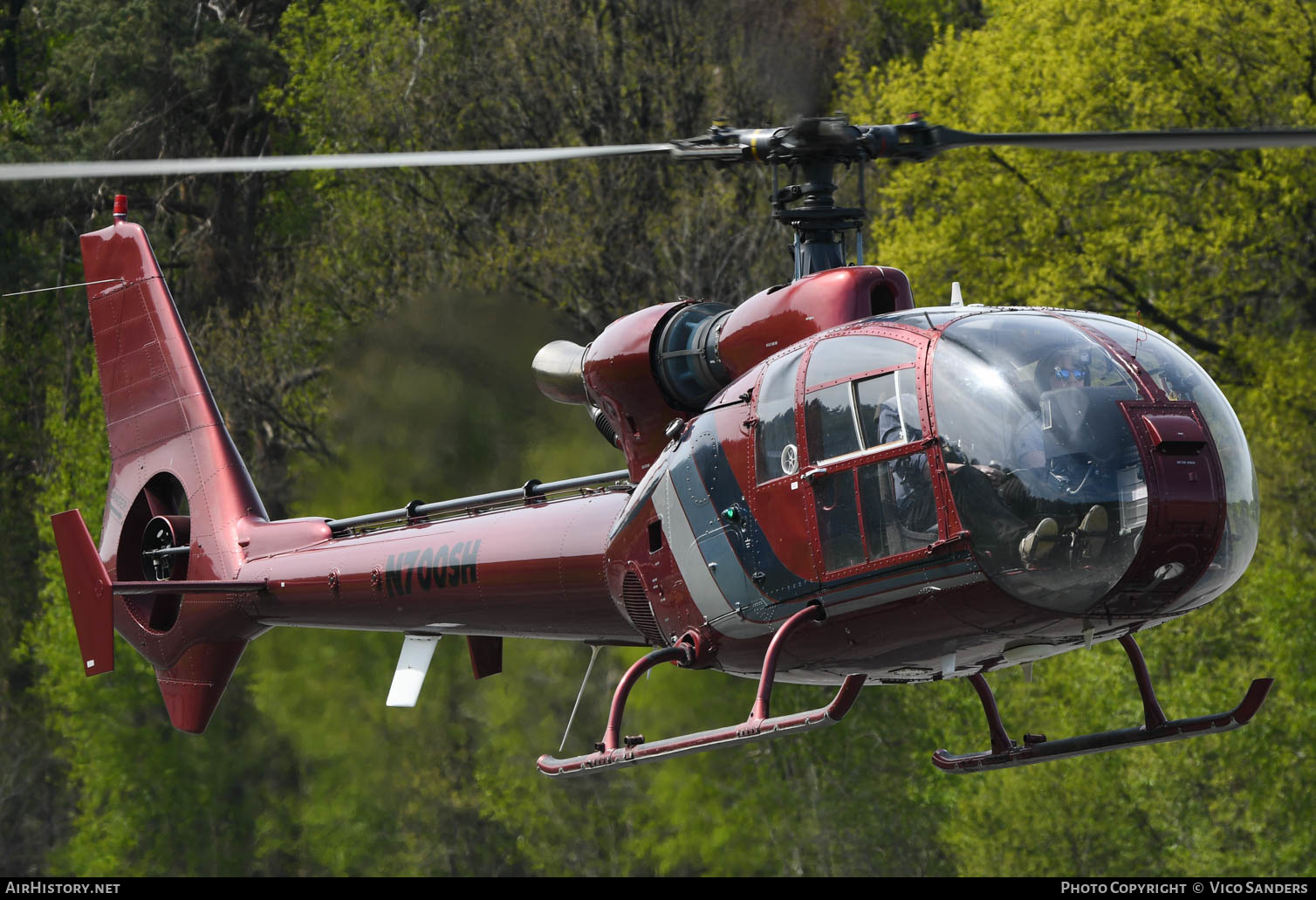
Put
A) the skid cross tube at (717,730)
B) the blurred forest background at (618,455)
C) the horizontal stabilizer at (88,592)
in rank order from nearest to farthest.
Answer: the skid cross tube at (717,730) < the horizontal stabilizer at (88,592) < the blurred forest background at (618,455)

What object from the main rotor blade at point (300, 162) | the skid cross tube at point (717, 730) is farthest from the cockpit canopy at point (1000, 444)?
the main rotor blade at point (300, 162)

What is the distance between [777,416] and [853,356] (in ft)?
1.79

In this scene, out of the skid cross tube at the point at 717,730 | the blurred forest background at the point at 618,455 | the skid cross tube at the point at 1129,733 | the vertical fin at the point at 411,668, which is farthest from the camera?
the blurred forest background at the point at 618,455

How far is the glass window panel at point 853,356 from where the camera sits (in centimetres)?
910

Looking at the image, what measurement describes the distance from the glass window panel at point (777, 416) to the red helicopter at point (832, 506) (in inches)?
0.6

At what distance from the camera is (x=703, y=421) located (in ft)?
33.4

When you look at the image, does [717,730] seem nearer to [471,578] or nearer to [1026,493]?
[1026,493]

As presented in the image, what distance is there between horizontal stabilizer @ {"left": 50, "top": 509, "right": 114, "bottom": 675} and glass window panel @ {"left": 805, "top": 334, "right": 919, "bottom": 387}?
6.14 metres

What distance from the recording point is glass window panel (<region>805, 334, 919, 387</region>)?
9102 millimetres

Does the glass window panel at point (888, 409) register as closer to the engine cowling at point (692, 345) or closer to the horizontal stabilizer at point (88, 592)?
the engine cowling at point (692, 345)

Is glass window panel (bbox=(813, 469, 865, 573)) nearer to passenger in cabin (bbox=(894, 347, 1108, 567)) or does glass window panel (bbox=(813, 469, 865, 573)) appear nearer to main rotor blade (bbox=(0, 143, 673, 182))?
passenger in cabin (bbox=(894, 347, 1108, 567))

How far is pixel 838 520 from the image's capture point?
9.16 meters

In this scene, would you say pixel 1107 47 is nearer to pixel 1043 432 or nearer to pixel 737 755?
pixel 737 755

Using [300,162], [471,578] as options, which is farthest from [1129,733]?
[300,162]
